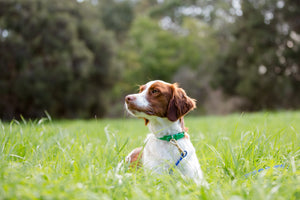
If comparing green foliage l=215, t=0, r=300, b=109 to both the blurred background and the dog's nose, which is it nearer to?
the blurred background

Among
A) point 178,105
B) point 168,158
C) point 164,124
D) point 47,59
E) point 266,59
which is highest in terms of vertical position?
point 47,59

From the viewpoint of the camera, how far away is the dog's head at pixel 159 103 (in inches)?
116

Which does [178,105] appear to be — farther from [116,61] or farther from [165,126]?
[116,61]

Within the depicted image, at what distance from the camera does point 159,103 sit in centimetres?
304

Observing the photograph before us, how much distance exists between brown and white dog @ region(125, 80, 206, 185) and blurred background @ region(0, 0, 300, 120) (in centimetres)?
1503

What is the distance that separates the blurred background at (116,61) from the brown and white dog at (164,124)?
15032 millimetres

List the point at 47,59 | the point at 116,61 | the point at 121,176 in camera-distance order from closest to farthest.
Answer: the point at 121,176 → the point at 47,59 → the point at 116,61

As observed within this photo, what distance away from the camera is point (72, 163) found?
101 inches

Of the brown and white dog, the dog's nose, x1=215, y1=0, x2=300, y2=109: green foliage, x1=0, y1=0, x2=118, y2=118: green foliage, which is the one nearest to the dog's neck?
the brown and white dog

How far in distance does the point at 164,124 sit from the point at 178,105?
25 centimetres

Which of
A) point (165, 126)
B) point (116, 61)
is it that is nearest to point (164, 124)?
point (165, 126)

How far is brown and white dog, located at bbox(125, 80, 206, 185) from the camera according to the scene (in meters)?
2.83

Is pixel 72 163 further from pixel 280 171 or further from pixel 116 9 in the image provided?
pixel 116 9

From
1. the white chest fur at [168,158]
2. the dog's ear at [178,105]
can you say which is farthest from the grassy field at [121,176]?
the dog's ear at [178,105]
